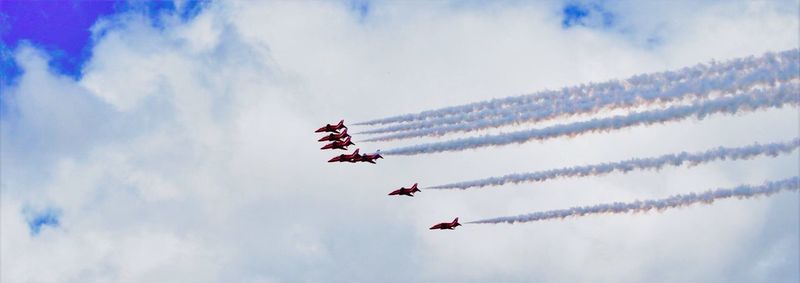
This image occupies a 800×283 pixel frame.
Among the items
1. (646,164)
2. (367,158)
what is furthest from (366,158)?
(646,164)

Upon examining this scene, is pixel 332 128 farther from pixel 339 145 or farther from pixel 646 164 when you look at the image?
pixel 646 164

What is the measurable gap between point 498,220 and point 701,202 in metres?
15.3

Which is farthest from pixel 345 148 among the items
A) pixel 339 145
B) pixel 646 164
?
pixel 646 164

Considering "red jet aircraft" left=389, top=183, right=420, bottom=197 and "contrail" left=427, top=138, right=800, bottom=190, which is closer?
"contrail" left=427, top=138, right=800, bottom=190

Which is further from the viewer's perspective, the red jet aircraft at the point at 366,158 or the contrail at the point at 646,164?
the red jet aircraft at the point at 366,158

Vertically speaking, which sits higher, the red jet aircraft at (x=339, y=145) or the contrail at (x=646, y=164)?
the red jet aircraft at (x=339, y=145)

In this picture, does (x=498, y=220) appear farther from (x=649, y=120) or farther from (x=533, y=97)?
(x=649, y=120)

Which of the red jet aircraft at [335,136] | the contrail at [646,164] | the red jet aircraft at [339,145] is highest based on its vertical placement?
the red jet aircraft at [335,136]

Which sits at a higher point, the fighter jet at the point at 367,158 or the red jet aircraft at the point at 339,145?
the red jet aircraft at the point at 339,145

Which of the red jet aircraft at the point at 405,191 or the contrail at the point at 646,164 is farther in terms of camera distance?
the red jet aircraft at the point at 405,191

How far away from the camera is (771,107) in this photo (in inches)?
2189

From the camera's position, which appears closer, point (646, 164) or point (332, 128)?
point (646, 164)

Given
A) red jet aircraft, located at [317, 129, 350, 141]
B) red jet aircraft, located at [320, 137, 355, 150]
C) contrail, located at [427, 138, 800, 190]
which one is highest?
red jet aircraft, located at [317, 129, 350, 141]

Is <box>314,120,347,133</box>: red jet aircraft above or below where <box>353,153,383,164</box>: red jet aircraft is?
above
